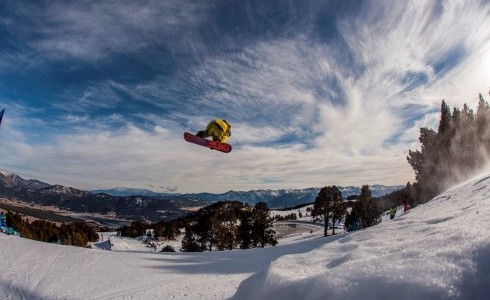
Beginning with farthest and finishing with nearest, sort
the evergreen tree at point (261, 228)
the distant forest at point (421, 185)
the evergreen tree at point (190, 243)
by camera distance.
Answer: the evergreen tree at point (190, 243) → the evergreen tree at point (261, 228) → the distant forest at point (421, 185)

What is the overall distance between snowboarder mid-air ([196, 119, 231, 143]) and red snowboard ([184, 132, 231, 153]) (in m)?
1.01

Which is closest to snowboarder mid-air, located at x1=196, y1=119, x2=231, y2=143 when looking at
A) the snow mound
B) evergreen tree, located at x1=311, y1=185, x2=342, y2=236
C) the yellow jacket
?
the yellow jacket

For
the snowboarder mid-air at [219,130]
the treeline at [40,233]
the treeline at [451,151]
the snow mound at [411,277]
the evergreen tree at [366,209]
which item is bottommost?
the treeline at [40,233]

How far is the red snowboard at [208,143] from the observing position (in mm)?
16875

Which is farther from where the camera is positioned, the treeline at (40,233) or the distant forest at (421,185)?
the treeline at (40,233)

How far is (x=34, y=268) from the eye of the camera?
678 inches

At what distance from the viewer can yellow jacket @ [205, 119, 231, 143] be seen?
15.4 metres

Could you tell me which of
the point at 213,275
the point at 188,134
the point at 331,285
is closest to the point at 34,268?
the point at 213,275

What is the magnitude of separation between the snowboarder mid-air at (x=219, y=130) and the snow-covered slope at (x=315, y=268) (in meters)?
6.14

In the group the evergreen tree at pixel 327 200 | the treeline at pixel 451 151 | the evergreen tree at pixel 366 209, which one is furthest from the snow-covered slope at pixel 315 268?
the treeline at pixel 451 151

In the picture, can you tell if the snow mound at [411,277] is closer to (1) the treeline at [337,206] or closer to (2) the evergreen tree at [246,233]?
(2) the evergreen tree at [246,233]

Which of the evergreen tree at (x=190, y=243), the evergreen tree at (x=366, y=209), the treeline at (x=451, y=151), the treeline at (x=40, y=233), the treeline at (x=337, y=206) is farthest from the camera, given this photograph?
the treeline at (x=40, y=233)

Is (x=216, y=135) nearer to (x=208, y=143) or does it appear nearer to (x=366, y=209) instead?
(x=208, y=143)

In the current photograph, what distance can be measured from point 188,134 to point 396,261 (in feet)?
48.3
